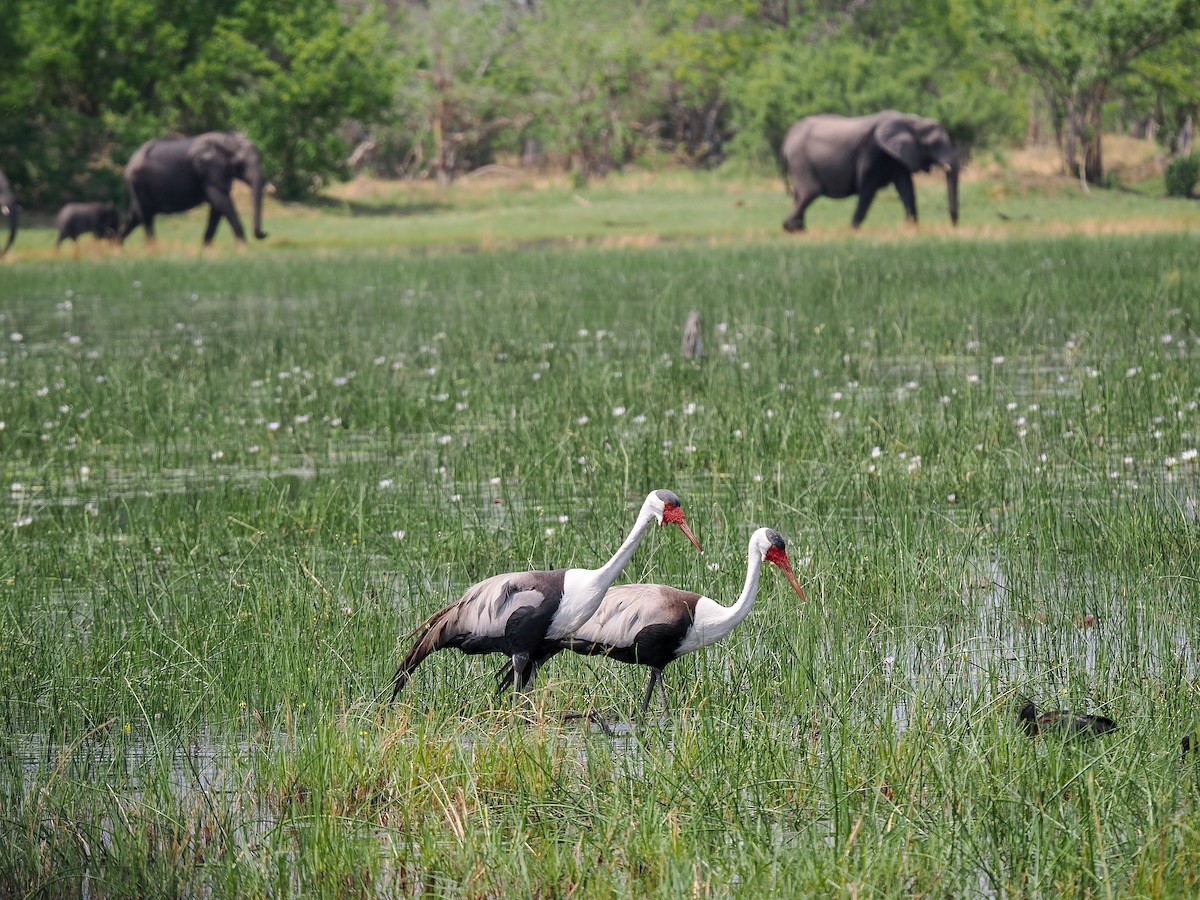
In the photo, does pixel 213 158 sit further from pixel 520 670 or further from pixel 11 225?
pixel 520 670

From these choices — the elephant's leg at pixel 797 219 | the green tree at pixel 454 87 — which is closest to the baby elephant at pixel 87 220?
the elephant's leg at pixel 797 219

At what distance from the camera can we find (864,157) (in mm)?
33406

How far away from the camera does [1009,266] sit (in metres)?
21.0

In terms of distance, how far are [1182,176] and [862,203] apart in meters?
11.0

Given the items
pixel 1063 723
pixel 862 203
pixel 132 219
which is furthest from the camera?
pixel 132 219

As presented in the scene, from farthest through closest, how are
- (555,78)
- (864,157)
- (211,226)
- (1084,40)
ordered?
(555,78) → (1084,40) → (211,226) → (864,157)

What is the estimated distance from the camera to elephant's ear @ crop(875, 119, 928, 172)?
107 feet

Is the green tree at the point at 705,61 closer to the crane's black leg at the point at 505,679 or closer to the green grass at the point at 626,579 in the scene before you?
the green grass at the point at 626,579

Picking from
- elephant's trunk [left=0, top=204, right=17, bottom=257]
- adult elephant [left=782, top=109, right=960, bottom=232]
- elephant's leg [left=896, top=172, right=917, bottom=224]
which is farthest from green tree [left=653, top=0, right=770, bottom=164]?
elephant's trunk [left=0, top=204, right=17, bottom=257]

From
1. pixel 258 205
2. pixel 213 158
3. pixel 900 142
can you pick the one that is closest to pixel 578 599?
pixel 900 142

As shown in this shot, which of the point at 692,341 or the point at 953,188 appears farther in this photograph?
the point at 953,188

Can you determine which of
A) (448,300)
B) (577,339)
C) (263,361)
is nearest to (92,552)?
(263,361)

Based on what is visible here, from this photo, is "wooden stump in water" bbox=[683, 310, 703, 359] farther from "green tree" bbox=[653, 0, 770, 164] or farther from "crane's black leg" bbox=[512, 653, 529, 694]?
"green tree" bbox=[653, 0, 770, 164]

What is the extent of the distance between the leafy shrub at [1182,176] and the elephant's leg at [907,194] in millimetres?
9992
